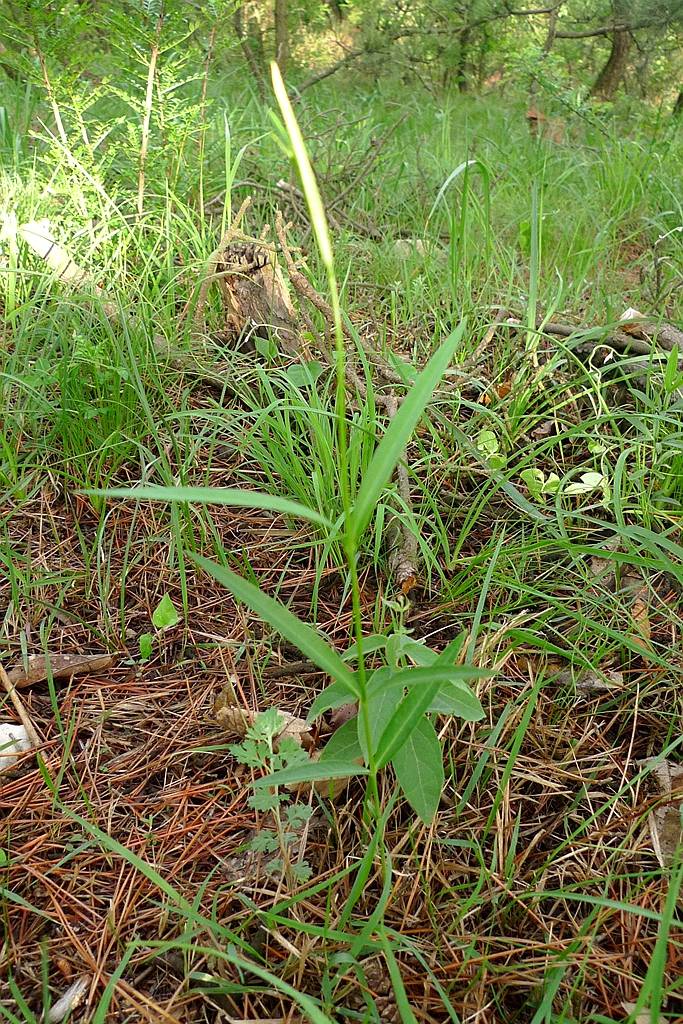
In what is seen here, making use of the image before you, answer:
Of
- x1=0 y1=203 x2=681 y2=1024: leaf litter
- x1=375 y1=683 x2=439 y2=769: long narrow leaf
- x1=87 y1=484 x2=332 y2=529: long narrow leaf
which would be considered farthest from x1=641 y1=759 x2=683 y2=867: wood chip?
x1=87 y1=484 x2=332 y2=529: long narrow leaf

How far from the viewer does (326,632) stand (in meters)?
1.29

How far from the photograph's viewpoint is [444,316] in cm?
198

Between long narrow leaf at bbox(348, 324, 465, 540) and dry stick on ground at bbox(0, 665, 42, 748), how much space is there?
2.34 feet

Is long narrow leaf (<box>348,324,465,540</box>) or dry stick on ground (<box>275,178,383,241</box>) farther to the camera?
dry stick on ground (<box>275,178,383,241</box>)

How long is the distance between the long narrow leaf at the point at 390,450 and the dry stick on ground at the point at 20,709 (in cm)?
71

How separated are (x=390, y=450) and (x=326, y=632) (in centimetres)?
64

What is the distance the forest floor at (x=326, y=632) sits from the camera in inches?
34.9

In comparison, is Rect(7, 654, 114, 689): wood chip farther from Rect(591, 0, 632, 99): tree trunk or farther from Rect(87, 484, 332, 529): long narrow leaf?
Rect(591, 0, 632, 99): tree trunk

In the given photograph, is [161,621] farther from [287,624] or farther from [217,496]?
[217,496]

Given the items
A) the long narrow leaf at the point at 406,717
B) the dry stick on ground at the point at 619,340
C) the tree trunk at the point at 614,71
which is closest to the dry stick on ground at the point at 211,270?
the dry stick on ground at the point at 619,340

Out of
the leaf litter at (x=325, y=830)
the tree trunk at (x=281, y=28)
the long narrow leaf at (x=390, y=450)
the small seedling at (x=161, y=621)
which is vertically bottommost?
the leaf litter at (x=325, y=830)

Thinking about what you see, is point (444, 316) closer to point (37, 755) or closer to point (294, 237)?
point (294, 237)

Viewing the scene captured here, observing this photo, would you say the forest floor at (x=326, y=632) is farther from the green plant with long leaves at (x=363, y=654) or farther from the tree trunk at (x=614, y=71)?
the tree trunk at (x=614, y=71)

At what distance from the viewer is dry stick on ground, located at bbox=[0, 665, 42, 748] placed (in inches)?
44.6
